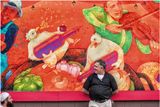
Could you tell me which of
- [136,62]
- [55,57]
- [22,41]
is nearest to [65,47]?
[55,57]

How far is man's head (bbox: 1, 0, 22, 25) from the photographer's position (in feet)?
28.3

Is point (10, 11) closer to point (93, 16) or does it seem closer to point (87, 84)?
point (93, 16)

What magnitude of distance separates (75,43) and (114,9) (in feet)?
3.24

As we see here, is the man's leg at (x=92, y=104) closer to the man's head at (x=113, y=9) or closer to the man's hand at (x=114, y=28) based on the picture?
the man's hand at (x=114, y=28)

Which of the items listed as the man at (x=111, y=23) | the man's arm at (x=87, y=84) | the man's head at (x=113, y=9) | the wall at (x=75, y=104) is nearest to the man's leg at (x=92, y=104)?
the man's arm at (x=87, y=84)

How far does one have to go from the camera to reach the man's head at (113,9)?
873 cm

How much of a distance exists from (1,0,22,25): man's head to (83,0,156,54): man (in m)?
1.25

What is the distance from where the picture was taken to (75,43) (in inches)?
342

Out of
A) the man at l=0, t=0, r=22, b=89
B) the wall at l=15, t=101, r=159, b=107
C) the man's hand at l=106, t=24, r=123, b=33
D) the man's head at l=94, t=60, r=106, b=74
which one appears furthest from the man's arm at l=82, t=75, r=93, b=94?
the man at l=0, t=0, r=22, b=89

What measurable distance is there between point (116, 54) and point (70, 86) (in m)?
1.06

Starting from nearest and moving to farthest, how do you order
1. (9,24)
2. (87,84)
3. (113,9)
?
(87,84) < (9,24) < (113,9)

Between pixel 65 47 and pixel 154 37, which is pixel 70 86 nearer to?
pixel 65 47

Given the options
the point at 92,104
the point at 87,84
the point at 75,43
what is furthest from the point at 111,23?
the point at 92,104

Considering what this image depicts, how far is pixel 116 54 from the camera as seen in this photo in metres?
8.73
